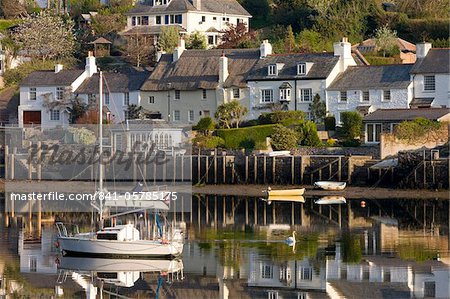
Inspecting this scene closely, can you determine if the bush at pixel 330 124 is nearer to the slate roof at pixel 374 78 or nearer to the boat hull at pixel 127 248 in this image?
the slate roof at pixel 374 78

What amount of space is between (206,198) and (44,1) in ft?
204

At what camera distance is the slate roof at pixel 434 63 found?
7581 cm

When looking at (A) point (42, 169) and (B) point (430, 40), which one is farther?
(B) point (430, 40)

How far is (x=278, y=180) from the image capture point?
66812mm

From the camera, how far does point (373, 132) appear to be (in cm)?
7194

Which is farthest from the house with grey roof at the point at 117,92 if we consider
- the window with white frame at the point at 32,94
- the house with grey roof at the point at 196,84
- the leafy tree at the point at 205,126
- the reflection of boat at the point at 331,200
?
the reflection of boat at the point at 331,200

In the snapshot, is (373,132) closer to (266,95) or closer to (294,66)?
(294,66)

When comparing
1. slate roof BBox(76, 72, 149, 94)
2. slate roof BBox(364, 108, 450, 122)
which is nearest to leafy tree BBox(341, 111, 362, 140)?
slate roof BBox(364, 108, 450, 122)

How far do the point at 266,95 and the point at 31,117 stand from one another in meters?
19.6

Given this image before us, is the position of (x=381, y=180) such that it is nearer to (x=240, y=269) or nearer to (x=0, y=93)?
(x=240, y=269)

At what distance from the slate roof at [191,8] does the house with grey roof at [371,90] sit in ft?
92.7

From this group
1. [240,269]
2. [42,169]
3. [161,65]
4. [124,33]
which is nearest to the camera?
[240,269]

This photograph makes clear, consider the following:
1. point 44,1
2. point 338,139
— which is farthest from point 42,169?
point 44,1

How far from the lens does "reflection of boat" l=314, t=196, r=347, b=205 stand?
60706 mm
